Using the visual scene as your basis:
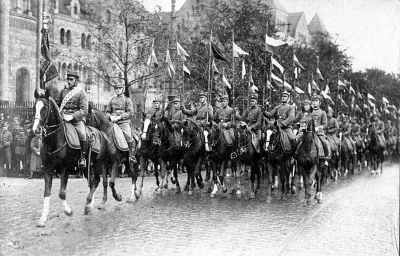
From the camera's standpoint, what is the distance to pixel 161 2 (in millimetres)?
30734

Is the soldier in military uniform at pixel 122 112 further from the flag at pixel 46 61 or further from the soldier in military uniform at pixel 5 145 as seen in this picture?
the soldier in military uniform at pixel 5 145

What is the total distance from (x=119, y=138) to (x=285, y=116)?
190 inches

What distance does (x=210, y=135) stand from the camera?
15.4 meters

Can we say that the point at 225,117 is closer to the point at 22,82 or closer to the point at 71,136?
the point at 71,136

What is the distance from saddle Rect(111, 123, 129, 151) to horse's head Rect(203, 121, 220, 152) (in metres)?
3.08

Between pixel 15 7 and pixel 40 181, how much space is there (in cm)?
1963

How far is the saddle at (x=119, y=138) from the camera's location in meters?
12.6

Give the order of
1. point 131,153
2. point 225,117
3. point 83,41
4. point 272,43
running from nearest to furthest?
point 131,153 < point 225,117 < point 272,43 < point 83,41

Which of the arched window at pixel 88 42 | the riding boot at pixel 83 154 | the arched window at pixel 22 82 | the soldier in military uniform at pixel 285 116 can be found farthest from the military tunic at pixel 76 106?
the arched window at pixel 88 42

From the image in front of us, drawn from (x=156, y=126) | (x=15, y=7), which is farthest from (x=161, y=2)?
(x=156, y=126)

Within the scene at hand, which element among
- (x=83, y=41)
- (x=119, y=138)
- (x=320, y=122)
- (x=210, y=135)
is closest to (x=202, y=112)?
(x=210, y=135)

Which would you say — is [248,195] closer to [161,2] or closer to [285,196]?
[285,196]

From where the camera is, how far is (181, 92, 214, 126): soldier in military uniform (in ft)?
53.1

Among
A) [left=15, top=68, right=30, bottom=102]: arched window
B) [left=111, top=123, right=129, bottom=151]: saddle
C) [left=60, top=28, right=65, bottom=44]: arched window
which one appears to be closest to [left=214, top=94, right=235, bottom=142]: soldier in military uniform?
[left=111, top=123, right=129, bottom=151]: saddle
